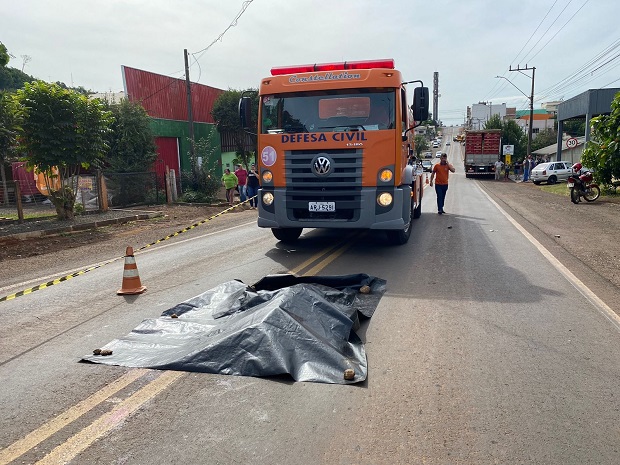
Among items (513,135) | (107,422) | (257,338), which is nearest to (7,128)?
(257,338)

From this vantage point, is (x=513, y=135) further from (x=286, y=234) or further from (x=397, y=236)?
(x=286, y=234)

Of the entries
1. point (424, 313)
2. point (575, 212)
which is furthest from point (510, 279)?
point (575, 212)

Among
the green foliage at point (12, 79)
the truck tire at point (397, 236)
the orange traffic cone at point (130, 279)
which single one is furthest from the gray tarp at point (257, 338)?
the green foliage at point (12, 79)

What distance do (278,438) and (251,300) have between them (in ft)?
7.57

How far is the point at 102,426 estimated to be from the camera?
304cm

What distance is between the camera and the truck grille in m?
7.87

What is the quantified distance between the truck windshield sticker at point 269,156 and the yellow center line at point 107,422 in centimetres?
508

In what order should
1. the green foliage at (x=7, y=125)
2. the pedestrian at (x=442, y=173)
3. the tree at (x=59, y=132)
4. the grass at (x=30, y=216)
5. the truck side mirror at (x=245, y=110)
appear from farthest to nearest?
the grass at (x=30, y=216), the pedestrian at (x=442, y=173), the green foliage at (x=7, y=125), the tree at (x=59, y=132), the truck side mirror at (x=245, y=110)

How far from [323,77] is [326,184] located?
70.6 inches

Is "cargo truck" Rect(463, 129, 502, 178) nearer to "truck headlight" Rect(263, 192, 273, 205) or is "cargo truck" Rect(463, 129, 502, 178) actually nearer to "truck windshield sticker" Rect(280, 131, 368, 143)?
"truck windshield sticker" Rect(280, 131, 368, 143)

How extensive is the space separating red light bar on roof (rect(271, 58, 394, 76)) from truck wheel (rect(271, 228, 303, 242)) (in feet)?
9.58

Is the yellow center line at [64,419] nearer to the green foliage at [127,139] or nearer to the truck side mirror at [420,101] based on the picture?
the truck side mirror at [420,101]

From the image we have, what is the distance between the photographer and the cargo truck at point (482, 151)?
127ft

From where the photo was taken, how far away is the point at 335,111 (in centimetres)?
802
